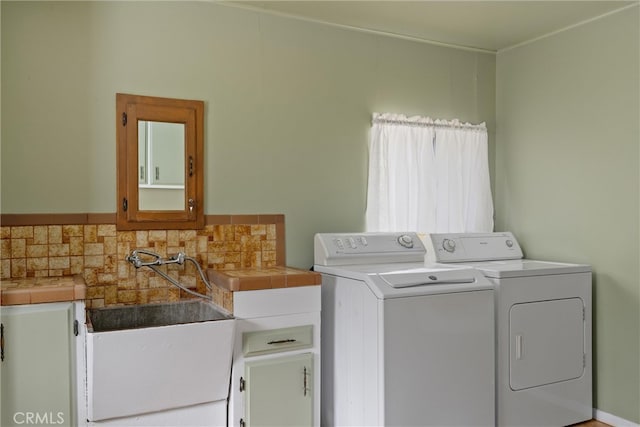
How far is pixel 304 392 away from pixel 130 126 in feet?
5.16

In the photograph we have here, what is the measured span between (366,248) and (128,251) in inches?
50.5

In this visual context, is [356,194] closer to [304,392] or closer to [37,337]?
[304,392]

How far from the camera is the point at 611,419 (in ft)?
10.4

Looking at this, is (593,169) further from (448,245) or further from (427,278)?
(427,278)

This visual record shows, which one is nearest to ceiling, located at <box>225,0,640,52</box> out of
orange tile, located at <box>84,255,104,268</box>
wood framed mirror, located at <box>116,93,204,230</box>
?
wood framed mirror, located at <box>116,93,204,230</box>

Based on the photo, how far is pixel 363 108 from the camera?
3.43 metres

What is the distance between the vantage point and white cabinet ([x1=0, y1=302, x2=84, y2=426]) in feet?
6.93

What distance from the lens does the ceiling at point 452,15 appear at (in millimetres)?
3006

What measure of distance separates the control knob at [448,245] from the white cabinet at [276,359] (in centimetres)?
102

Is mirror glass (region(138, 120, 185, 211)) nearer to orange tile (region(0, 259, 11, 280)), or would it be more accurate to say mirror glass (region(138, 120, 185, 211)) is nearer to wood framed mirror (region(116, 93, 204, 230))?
wood framed mirror (region(116, 93, 204, 230))

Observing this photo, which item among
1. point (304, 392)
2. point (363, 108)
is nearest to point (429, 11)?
point (363, 108)

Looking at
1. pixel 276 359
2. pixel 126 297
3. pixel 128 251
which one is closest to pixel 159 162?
pixel 128 251

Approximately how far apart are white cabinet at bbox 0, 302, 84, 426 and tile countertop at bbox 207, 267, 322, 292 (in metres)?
0.66

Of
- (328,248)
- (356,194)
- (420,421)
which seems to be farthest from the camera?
(356,194)
